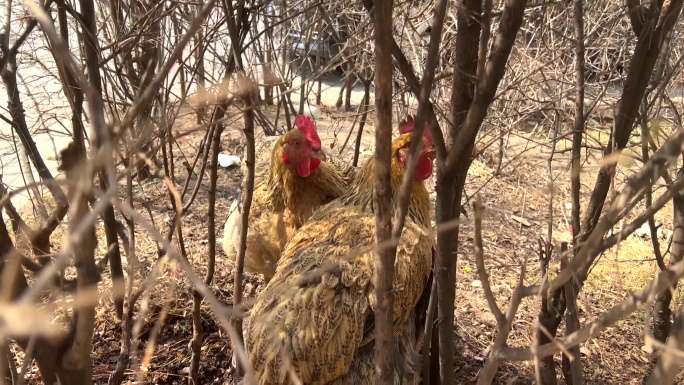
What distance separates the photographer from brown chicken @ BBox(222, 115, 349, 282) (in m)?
3.70

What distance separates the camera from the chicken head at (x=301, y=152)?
3.67 meters

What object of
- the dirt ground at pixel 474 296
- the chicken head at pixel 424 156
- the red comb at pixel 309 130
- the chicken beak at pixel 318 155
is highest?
the red comb at pixel 309 130

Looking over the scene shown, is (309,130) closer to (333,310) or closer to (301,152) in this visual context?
(301,152)

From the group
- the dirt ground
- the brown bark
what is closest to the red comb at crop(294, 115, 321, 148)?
the dirt ground

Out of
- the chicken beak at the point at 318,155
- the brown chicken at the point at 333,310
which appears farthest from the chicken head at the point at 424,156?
the chicken beak at the point at 318,155

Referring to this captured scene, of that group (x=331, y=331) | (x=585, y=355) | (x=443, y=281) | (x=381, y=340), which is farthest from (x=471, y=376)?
(x=381, y=340)

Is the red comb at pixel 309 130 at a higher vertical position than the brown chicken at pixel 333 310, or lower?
higher

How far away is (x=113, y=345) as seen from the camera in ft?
11.8

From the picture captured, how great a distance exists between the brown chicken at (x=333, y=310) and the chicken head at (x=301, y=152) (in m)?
0.79

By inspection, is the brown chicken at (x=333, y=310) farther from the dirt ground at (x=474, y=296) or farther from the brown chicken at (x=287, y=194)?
the brown chicken at (x=287, y=194)

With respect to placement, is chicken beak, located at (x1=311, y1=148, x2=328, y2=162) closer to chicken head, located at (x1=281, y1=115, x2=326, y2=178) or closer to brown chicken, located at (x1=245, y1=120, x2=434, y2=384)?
chicken head, located at (x1=281, y1=115, x2=326, y2=178)

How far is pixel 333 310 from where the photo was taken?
255 centimetres

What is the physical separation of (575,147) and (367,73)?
286 centimetres

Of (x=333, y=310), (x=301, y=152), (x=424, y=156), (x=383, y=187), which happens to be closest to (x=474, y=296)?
(x=424, y=156)
